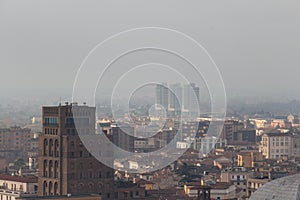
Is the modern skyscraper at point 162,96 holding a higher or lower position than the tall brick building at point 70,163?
higher

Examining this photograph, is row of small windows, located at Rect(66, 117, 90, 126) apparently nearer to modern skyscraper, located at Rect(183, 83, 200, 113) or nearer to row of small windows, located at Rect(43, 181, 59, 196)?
row of small windows, located at Rect(43, 181, 59, 196)

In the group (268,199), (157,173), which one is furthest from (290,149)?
(268,199)

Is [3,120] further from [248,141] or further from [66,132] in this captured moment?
[66,132]

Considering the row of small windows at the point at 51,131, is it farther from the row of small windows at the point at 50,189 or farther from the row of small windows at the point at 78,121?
the row of small windows at the point at 50,189

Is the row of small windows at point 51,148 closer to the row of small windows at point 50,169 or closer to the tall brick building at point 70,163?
the tall brick building at point 70,163

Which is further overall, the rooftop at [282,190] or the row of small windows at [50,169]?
the row of small windows at [50,169]

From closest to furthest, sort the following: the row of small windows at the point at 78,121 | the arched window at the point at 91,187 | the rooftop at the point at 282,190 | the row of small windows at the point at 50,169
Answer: the rooftop at the point at 282,190, the arched window at the point at 91,187, the row of small windows at the point at 78,121, the row of small windows at the point at 50,169

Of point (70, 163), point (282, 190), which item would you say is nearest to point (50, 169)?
point (70, 163)

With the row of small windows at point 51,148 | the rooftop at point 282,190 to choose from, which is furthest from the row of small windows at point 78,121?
the rooftop at point 282,190

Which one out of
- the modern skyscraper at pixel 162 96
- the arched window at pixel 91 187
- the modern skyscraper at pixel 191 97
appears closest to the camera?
the modern skyscraper at pixel 191 97

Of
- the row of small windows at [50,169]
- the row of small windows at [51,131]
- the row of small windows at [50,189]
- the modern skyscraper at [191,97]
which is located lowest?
the row of small windows at [50,189]

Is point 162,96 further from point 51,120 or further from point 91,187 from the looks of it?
point 91,187
